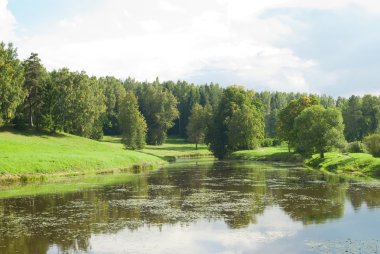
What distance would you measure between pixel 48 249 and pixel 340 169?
5318cm

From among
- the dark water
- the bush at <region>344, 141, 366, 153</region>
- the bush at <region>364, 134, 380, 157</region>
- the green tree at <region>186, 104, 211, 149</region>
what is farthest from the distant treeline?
the dark water

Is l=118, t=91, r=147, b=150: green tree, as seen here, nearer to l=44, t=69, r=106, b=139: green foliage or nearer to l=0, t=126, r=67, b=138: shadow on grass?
l=44, t=69, r=106, b=139: green foliage

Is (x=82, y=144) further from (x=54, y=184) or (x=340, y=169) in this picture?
(x=340, y=169)

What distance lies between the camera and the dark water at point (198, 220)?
73.4 ft

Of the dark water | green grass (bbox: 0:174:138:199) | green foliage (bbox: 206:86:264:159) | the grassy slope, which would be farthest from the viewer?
green foliage (bbox: 206:86:264:159)

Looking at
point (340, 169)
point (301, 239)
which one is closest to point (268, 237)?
point (301, 239)

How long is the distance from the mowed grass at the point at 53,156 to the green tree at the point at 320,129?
32540mm

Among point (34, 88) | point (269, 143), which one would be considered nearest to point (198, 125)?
point (269, 143)

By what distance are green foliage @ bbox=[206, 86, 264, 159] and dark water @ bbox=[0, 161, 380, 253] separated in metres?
65.7

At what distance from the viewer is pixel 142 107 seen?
186 meters

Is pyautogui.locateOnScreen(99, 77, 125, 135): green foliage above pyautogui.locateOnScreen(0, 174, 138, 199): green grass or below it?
above

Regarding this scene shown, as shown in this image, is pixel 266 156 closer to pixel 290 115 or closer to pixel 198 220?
pixel 290 115

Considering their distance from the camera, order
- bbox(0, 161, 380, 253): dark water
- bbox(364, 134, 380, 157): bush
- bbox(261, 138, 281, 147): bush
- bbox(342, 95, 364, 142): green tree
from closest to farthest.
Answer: bbox(0, 161, 380, 253): dark water
bbox(364, 134, 380, 157): bush
bbox(342, 95, 364, 142): green tree
bbox(261, 138, 281, 147): bush

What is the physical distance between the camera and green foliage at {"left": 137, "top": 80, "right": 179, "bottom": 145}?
161 m
